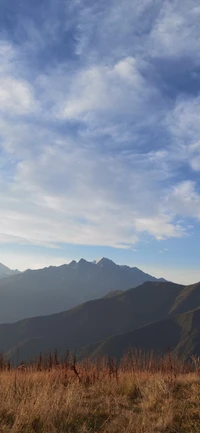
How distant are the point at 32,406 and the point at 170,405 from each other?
7.10 feet

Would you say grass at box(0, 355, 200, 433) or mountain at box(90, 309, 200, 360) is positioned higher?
grass at box(0, 355, 200, 433)

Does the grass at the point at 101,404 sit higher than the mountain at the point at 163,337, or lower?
higher

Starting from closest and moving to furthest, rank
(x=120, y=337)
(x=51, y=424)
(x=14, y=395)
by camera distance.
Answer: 1. (x=51, y=424)
2. (x=14, y=395)
3. (x=120, y=337)

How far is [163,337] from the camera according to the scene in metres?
176

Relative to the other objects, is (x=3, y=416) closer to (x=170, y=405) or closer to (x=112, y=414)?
(x=112, y=414)

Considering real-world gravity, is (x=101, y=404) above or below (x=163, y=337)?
above

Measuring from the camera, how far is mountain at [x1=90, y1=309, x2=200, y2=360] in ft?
530

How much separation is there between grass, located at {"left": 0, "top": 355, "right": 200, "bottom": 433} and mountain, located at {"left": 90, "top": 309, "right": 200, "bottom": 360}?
159 metres

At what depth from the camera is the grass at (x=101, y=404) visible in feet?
15.0

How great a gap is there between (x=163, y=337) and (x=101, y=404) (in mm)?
183567

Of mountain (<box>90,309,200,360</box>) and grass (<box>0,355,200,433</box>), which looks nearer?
grass (<box>0,355,200,433</box>)

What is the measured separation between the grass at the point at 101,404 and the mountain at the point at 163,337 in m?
159

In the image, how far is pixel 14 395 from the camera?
5.91 metres

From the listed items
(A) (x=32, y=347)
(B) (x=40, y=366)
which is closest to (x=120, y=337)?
(A) (x=32, y=347)
